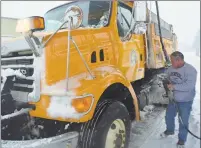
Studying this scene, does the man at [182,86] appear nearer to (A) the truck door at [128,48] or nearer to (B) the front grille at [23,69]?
(A) the truck door at [128,48]

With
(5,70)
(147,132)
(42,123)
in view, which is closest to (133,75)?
(147,132)

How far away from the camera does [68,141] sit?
2766mm

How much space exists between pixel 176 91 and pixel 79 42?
6.33 feet

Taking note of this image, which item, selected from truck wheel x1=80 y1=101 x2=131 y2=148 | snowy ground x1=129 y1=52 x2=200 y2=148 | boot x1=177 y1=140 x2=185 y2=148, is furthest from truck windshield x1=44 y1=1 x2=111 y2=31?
boot x1=177 y1=140 x2=185 y2=148

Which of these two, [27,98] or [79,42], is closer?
[27,98]

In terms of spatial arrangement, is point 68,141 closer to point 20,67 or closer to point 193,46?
A: point 20,67

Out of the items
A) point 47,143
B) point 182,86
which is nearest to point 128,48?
point 182,86

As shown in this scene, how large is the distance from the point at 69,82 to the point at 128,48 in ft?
5.09

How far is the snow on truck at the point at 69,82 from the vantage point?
2.69 meters

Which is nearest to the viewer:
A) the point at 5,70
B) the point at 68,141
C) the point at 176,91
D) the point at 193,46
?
the point at 68,141

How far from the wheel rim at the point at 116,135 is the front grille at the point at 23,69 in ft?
3.42

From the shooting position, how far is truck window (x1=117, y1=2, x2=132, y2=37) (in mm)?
4113

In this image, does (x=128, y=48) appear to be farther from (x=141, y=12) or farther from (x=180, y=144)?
(x=180, y=144)

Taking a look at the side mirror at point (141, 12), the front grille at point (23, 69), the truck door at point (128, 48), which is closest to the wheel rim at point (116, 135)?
the truck door at point (128, 48)
